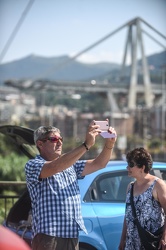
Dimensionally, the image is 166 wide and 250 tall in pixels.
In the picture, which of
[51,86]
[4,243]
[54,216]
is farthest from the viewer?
[51,86]

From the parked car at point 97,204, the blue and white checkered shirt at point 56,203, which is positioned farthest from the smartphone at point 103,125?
the parked car at point 97,204

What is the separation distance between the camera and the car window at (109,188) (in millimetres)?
6066

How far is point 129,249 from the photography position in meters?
4.80

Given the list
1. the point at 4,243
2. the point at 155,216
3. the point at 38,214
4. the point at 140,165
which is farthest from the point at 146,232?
the point at 4,243

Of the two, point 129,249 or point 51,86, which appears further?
point 51,86

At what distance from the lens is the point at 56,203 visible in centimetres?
438

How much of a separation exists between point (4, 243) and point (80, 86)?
118m

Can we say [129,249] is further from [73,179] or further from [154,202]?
[73,179]

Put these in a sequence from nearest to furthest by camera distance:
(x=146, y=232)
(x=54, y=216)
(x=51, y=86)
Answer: (x=54, y=216)
(x=146, y=232)
(x=51, y=86)

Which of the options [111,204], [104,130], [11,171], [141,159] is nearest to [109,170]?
[111,204]

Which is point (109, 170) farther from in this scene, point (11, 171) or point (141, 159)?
point (11, 171)

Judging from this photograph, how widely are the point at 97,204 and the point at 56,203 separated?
1665 mm

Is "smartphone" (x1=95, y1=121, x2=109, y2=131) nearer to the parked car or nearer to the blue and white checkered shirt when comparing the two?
the blue and white checkered shirt

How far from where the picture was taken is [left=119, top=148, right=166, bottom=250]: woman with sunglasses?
4.70 m
